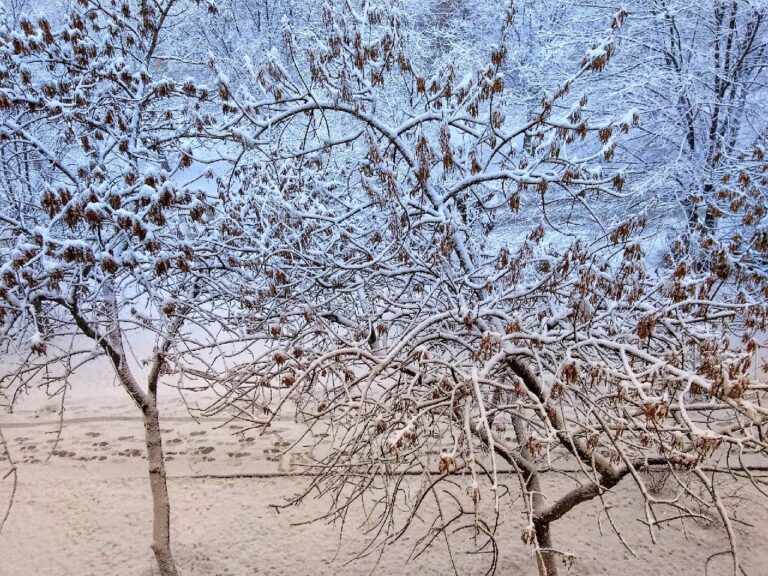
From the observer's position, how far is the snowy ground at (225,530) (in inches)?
217

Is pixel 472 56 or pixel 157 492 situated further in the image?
pixel 472 56

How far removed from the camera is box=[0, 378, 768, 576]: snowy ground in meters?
5.50

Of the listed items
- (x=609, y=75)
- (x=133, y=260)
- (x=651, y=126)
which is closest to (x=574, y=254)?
(x=133, y=260)

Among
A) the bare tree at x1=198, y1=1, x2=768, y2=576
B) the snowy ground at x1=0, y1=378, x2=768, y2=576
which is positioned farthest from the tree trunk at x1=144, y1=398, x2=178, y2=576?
the bare tree at x1=198, y1=1, x2=768, y2=576

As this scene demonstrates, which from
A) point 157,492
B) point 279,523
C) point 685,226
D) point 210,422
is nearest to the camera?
point 157,492

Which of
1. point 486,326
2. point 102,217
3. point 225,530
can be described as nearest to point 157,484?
point 225,530

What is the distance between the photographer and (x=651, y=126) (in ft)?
30.4

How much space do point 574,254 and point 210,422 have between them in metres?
8.71

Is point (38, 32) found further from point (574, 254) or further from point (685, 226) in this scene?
point (685, 226)

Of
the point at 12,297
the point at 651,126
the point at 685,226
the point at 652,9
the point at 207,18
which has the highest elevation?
the point at 207,18

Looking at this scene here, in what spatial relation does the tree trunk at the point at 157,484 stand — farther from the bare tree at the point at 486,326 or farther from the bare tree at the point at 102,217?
the bare tree at the point at 486,326

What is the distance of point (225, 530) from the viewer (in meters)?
6.18

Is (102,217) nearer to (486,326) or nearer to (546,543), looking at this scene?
(486,326)

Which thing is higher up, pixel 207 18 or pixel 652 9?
pixel 207 18
